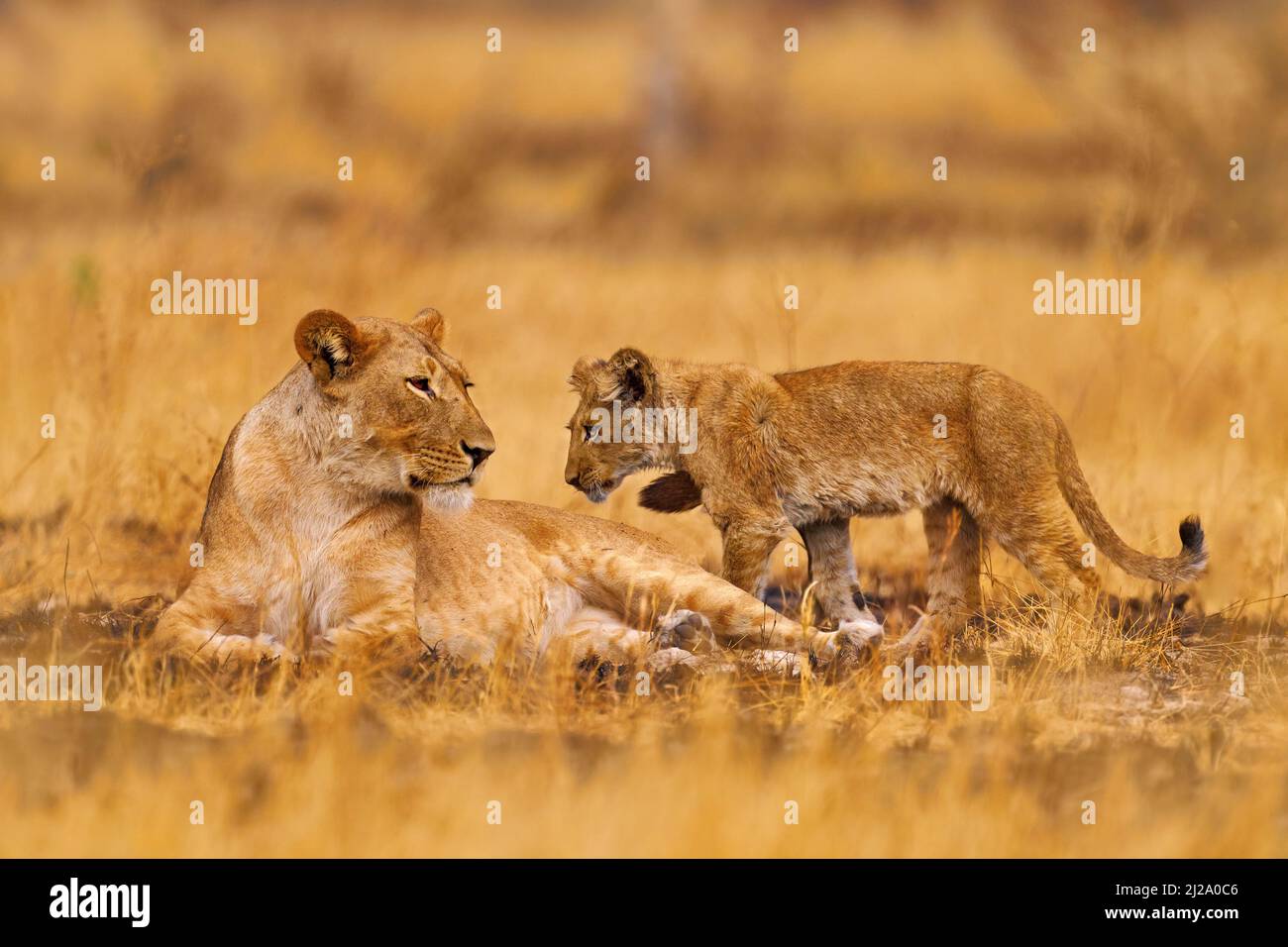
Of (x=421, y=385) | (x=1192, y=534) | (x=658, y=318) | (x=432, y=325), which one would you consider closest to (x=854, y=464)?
(x=1192, y=534)

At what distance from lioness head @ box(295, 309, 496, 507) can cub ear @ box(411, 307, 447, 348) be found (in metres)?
0.49

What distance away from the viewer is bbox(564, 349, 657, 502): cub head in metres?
7.90

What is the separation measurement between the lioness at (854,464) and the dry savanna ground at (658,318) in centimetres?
28

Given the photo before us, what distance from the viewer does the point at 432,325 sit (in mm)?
7309

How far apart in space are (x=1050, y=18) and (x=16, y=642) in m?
13.2

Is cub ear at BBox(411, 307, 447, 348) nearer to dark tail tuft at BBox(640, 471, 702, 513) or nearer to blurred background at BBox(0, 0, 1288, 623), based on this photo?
dark tail tuft at BBox(640, 471, 702, 513)

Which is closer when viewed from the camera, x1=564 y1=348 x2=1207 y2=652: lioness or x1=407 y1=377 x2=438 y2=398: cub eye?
x1=407 y1=377 x2=438 y2=398: cub eye

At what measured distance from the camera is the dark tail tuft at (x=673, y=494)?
8.12 m

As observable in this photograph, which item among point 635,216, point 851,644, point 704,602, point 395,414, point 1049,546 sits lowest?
point 851,644

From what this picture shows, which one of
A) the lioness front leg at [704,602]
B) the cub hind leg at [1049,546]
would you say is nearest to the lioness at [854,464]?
the cub hind leg at [1049,546]

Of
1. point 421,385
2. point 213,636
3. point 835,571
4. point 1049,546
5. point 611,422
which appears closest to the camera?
point 213,636

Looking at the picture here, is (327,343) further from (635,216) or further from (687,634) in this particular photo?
(635,216)

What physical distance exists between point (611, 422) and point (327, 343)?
1568 millimetres

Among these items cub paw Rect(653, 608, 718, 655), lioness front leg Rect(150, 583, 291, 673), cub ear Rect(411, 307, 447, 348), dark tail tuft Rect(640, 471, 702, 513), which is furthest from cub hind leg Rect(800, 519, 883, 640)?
lioness front leg Rect(150, 583, 291, 673)
